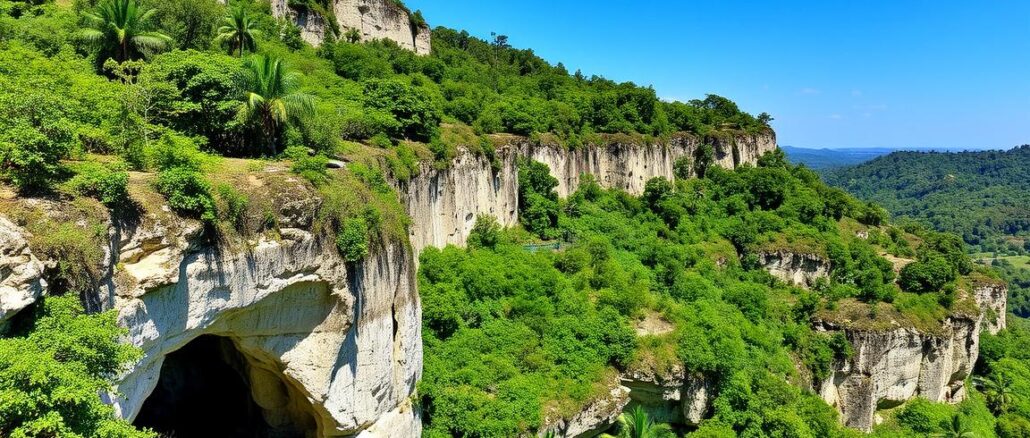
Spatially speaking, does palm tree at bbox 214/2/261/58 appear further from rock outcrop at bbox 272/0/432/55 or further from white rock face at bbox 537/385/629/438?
white rock face at bbox 537/385/629/438

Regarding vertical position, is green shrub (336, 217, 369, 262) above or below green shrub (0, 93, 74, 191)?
below

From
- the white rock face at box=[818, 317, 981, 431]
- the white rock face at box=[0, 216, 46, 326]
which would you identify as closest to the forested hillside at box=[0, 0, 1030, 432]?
the white rock face at box=[0, 216, 46, 326]

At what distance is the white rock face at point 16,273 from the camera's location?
37.7 ft

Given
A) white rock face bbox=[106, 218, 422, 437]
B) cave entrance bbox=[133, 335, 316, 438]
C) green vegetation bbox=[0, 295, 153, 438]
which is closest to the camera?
green vegetation bbox=[0, 295, 153, 438]

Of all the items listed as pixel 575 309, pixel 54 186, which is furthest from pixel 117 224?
pixel 575 309

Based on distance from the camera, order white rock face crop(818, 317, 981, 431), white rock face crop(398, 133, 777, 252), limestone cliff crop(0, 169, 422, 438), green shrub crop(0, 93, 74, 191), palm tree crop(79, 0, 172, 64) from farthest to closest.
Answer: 1. white rock face crop(818, 317, 981, 431)
2. white rock face crop(398, 133, 777, 252)
3. palm tree crop(79, 0, 172, 64)
4. limestone cliff crop(0, 169, 422, 438)
5. green shrub crop(0, 93, 74, 191)

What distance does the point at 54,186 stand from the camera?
14.0 m

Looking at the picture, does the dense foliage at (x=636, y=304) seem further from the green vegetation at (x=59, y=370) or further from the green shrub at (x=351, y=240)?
the green vegetation at (x=59, y=370)

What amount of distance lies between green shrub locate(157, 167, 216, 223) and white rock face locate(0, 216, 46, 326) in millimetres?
3950

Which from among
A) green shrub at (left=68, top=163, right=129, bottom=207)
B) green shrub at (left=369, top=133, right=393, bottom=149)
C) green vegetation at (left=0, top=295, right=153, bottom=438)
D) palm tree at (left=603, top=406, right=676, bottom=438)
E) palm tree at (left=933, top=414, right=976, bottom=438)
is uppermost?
green shrub at (left=369, top=133, right=393, bottom=149)

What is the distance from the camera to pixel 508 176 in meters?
49.6

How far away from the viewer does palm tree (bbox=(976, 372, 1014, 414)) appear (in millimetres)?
52969

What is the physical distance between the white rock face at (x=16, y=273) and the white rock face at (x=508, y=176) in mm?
20106

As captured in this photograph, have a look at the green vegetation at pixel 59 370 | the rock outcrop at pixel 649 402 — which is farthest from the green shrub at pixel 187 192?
the rock outcrop at pixel 649 402
